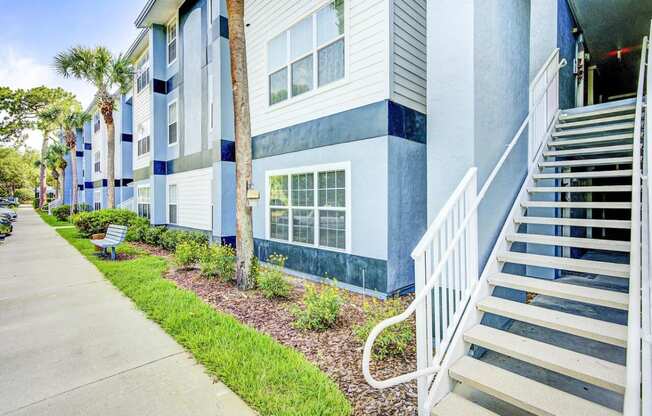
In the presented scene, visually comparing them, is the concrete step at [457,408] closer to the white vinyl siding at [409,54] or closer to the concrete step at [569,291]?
the concrete step at [569,291]

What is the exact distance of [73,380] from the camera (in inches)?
127

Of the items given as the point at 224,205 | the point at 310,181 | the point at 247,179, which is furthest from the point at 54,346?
the point at 224,205

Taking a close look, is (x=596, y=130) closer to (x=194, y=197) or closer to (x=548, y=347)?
(x=548, y=347)

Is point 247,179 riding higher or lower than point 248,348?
higher

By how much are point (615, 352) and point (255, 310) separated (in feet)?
15.0

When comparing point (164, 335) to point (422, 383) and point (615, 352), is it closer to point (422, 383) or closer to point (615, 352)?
point (422, 383)

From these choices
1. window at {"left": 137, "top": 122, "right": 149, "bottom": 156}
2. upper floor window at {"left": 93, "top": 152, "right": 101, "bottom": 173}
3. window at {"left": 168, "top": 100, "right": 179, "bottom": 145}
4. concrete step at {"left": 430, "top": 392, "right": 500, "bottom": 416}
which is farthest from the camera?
upper floor window at {"left": 93, "top": 152, "right": 101, "bottom": 173}

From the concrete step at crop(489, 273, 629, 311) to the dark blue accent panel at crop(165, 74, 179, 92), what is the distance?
13.1 metres

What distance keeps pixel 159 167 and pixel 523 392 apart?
1365cm

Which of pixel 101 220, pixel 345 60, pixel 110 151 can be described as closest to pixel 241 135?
pixel 345 60

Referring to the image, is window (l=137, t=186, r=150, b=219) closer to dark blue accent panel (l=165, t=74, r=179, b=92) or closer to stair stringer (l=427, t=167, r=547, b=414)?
dark blue accent panel (l=165, t=74, r=179, b=92)

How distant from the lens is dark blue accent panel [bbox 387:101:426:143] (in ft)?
18.4

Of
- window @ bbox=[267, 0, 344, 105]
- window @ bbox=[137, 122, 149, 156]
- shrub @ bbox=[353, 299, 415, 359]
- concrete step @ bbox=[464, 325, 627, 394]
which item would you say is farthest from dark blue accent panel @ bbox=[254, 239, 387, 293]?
window @ bbox=[137, 122, 149, 156]

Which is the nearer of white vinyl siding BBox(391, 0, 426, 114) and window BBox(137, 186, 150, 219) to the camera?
white vinyl siding BBox(391, 0, 426, 114)
